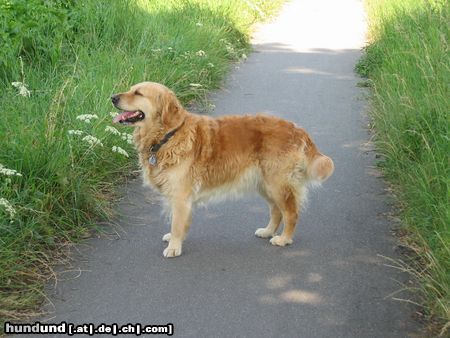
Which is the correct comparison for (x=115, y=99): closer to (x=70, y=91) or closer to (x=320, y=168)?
(x=320, y=168)

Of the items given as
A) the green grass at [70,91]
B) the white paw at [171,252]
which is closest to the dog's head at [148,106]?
the green grass at [70,91]

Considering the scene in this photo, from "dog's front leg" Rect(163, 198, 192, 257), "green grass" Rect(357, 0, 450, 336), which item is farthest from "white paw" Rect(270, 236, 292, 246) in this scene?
"green grass" Rect(357, 0, 450, 336)

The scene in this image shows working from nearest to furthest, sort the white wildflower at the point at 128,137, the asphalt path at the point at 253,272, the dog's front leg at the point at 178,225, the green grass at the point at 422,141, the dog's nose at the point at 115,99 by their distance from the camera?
the asphalt path at the point at 253,272 < the green grass at the point at 422,141 < the dog's nose at the point at 115,99 < the dog's front leg at the point at 178,225 < the white wildflower at the point at 128,137

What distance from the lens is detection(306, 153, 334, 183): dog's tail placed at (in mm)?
5332

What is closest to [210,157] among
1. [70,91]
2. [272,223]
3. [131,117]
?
[131,117]

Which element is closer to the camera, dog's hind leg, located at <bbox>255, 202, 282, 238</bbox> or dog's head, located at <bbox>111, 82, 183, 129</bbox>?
dog's head, located at <bbox>111, 82, 183, 129</bbox>

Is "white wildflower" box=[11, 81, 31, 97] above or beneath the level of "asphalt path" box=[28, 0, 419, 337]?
above

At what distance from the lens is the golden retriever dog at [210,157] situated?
17.3 feet

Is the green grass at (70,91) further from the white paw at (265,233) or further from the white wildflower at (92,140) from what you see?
the white paw at (265,233)

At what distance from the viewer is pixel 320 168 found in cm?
534

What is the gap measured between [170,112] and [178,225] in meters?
0.95

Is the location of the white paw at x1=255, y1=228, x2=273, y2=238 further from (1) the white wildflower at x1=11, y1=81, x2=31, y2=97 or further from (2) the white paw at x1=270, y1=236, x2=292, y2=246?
(1) the white wildflower at x1=11, y1=81, x2=31, y2=97

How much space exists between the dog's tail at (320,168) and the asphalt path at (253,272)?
62cm

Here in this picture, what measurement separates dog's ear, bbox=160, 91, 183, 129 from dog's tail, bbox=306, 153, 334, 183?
46.7 inches
